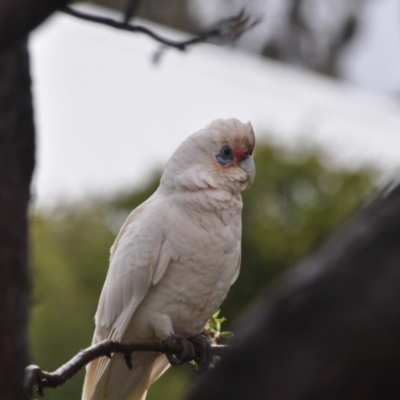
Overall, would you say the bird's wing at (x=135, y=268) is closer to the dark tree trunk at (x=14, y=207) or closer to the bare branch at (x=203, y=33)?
the bare branch at (x=203, y=33)

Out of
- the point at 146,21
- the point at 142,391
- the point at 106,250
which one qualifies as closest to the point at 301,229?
the point at 106,250

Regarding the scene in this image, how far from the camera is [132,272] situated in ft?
8.12

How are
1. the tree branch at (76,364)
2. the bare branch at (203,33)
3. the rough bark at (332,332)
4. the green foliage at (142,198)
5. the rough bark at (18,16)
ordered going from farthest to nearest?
the green foliage at (142,198), the bare branch at (203,33), the tree branch at (76,364), the rough bark at (18,16), the rough bark at (332,332)

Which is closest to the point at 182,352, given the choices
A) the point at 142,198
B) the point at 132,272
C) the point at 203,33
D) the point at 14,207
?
the point at 132,272

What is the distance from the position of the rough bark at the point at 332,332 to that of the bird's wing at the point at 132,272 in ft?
4.73

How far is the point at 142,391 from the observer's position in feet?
8.94

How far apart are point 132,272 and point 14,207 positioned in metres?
1.18

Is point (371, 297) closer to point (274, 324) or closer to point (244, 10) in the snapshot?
point (274, 324)

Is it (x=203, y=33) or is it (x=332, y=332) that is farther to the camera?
(x=203, y=33)

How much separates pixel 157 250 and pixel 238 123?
0.48 meters

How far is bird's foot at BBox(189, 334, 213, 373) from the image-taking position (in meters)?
2.42

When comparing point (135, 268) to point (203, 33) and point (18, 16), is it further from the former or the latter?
point (18, 16)

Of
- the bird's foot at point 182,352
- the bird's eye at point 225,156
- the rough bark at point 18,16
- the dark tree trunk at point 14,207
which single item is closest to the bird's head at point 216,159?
the bird's eye at point 225,156

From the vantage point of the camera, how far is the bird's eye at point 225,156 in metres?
2.45
